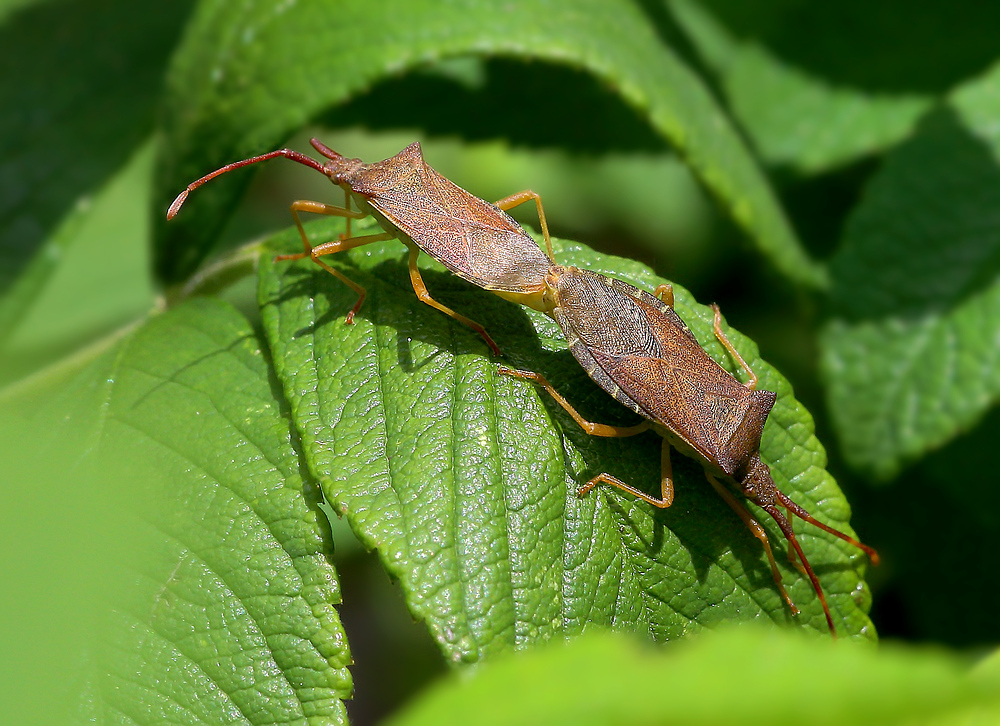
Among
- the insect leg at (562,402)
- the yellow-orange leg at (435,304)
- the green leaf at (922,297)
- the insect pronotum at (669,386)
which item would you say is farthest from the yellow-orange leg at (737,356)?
the green leaf at (922,297)

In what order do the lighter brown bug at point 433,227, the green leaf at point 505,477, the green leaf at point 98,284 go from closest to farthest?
the green leaf at point 505,477, the lighter brown bug at point 433,227, the green leaf at point 98,284

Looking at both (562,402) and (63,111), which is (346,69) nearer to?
(562,402)

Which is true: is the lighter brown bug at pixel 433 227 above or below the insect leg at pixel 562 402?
above

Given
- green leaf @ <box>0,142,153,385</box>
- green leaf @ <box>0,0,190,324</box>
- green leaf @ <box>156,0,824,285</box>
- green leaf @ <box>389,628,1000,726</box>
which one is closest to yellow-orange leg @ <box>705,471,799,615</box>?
green leaf @ <box>156,0,824,285</box>

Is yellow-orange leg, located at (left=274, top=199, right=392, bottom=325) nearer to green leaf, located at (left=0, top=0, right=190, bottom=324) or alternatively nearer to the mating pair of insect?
the mating pair of insect

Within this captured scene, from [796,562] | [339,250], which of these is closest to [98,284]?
[339,250]

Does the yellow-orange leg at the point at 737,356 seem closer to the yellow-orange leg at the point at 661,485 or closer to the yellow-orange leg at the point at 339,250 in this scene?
the yellow-orange leg at the point at 661,485
